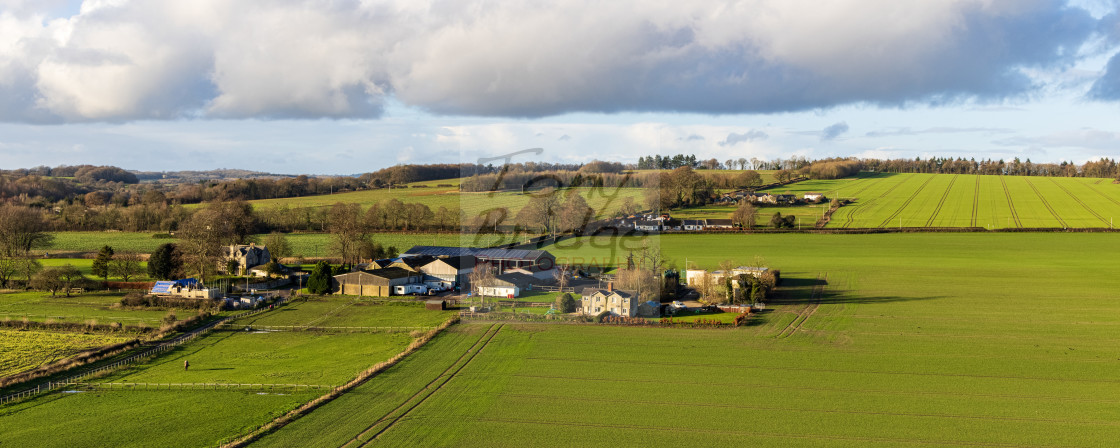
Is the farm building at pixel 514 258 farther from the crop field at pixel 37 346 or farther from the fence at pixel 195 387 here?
the fence at pixel 195 387

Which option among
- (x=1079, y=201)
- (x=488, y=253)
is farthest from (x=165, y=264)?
(x=1079, y=201)

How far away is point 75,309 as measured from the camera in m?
48.1

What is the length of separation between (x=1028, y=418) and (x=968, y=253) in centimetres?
4942

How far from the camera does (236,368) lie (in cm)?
3297

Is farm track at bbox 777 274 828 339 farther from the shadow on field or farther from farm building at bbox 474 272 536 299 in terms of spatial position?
farm building at bbox 474 272 536 299

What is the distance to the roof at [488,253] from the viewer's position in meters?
58.0

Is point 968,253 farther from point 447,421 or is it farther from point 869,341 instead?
point 447,421

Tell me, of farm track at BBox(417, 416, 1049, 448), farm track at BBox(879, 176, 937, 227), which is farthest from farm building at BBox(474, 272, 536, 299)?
farm track at BBox(879, 176, 937, 227)

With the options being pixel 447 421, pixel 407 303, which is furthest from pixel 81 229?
pixel 447 421

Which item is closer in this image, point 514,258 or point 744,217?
point 514,258

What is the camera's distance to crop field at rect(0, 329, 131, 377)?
33.5 metres

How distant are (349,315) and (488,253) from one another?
16.0 metres

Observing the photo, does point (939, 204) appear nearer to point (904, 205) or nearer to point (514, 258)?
point (904, 205)

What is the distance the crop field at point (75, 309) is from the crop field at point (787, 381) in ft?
72.4
